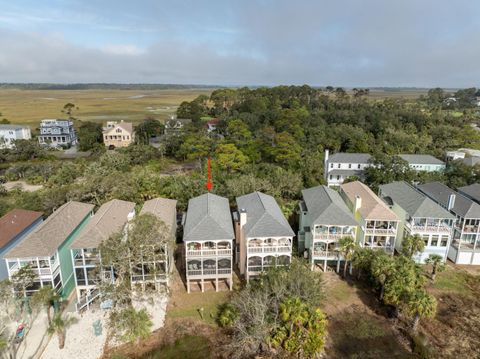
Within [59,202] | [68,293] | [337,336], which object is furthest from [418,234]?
[59,202]

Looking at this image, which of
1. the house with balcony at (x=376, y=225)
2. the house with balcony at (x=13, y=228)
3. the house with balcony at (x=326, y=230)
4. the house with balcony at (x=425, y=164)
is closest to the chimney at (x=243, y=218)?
the house with balcony at (x=326, y=230)

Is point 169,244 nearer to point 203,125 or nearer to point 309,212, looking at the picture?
point 309,212

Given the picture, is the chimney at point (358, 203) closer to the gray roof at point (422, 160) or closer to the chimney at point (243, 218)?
the chimney at point (243, 218)

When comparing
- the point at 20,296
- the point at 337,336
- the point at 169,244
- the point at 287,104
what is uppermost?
the point at 287,104

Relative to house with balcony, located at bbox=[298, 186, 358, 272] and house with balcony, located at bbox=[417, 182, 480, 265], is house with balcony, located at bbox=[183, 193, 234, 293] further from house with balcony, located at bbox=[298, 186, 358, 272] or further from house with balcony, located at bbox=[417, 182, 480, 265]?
house with balcony, located at bbox=[417, 182, 480, 265]

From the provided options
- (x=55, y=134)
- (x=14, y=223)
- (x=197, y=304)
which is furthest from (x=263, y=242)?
(x=55, y=134)

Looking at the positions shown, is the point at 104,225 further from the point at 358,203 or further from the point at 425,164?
the point at 425,164
